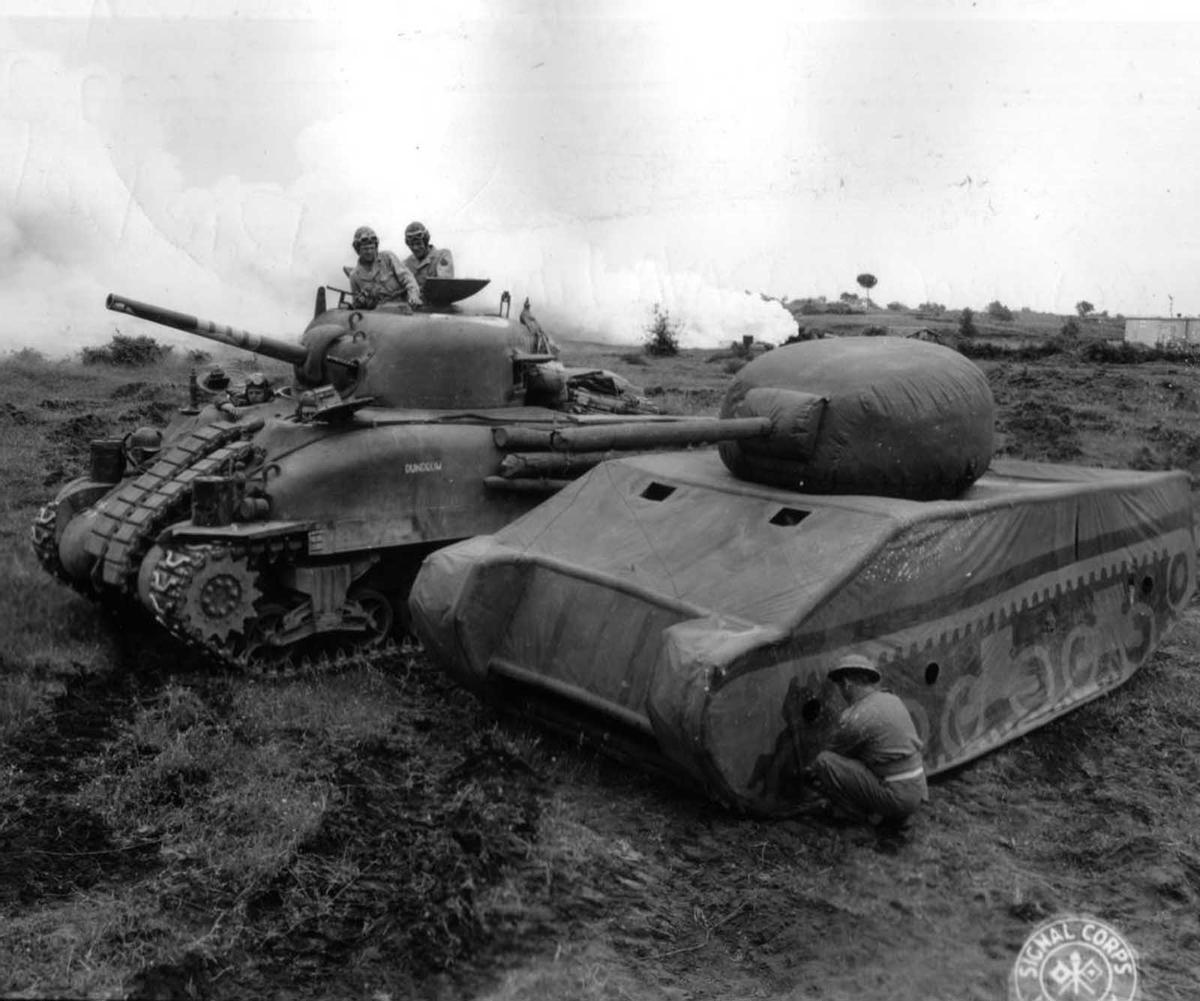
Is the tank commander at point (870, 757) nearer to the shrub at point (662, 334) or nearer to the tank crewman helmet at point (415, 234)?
the tank crewman helmet at point (415, 234)

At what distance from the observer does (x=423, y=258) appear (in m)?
11.5

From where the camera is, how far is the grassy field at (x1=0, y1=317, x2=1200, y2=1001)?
4.89 meters

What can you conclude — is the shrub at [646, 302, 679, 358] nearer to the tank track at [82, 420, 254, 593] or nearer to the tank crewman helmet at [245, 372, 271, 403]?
the tank crewman helmet at [245, 372, 271, 403]

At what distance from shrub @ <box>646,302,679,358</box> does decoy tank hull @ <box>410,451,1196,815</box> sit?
2407 cm

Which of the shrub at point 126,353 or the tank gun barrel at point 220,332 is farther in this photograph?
the shrub at point 126,353

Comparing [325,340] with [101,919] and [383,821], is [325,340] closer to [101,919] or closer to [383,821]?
[383,821]

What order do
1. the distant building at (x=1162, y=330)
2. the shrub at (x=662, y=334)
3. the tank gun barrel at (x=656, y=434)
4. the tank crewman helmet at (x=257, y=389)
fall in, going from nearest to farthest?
1. the tank gun barrel at (x=656, y=434)
2. the tank crewman helmet at (x=257, y=389)
3. the shrub at (x=662, y=334)
4. the distant building at (x=1162, y=330)

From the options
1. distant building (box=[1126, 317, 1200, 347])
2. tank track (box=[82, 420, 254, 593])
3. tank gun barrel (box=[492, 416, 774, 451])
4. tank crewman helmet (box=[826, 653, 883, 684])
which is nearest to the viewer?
tank crewman helmet (box=[826, 653, 883, 684])

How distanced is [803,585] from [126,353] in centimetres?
2402

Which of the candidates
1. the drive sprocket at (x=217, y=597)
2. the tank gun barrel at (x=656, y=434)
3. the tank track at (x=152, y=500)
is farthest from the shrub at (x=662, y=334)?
the tank gun barrel at (x=656, y=434)

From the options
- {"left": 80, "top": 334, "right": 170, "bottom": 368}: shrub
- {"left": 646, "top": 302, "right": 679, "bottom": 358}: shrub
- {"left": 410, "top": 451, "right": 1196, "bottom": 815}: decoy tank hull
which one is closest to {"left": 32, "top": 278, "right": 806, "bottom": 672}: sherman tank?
{"left": 410, "top": 451, "right": 1196, "bottom": 815}: decoy tank hull

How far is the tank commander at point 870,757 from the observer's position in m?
5.88

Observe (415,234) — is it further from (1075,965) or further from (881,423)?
(1075,965)

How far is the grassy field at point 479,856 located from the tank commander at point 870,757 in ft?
0.91
